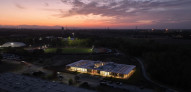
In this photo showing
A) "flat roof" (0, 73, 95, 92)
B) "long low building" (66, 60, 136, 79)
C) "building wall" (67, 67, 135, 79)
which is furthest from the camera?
"long low building" (66, 60, 136, 79)

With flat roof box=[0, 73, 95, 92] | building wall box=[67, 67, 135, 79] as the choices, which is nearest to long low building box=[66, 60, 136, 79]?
building wall box=[67, 67, 135, 79]

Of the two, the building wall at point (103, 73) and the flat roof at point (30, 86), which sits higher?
the flat roof at point (30, 86)

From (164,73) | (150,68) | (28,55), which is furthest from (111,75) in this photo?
(28,55)

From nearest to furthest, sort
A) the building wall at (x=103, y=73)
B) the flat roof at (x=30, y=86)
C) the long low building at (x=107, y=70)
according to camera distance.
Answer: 1. the flat roof at (x=30, y=86)
2. the building wall at (x=103, y=73)
3. the long low building at (x=107, y=70)

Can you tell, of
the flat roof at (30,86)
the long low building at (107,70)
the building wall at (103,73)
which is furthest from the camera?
the long low building at (107,70)

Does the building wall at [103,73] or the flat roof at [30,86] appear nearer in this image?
the flat roof at [30,86]

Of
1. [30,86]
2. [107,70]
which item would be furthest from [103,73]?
[30,86]

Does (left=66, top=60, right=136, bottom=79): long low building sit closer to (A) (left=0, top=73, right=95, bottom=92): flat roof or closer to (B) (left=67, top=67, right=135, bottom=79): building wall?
(B) (left=67, top=67, right=135, bottom=79): building wall

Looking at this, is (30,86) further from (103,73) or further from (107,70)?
(107,70)

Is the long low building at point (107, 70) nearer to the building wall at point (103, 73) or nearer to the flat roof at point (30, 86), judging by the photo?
the building wall at point (103, 73)

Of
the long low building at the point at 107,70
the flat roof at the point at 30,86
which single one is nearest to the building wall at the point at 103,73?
the long low building at the point at 107,70

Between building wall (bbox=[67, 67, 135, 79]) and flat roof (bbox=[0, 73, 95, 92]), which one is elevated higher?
flat roof (bbox=[0, 73, 95, 92])
